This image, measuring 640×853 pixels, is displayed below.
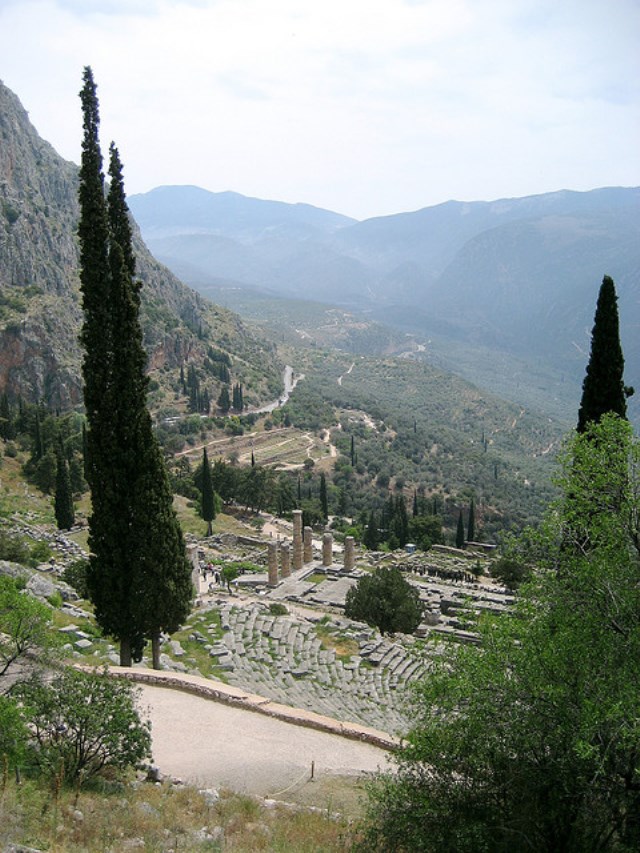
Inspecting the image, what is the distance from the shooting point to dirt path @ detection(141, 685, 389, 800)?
1069 centimetres

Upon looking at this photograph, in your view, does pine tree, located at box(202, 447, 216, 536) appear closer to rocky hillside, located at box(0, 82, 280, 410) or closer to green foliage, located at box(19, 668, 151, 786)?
rocky hillside, located at box(0, 82, 280, 410)

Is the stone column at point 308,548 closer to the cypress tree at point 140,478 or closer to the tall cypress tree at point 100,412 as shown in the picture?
the cypress tree at point 140,478

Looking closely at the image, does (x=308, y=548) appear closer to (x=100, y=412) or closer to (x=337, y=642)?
(x=337, y=642)

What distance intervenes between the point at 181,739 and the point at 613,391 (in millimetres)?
12449

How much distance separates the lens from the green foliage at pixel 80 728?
28.8 ft

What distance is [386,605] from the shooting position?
26906mm

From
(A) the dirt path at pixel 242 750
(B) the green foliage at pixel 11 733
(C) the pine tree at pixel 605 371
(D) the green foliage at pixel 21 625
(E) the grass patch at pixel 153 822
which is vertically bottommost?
(A) the dirt path at pixel 242 750

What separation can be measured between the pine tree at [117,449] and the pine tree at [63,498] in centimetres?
2216

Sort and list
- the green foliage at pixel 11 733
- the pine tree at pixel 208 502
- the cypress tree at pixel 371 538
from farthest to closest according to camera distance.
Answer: the cypress tree at pixel 371 538, the pine tree at pixel 208 502, the green foliage at pixel 11 733

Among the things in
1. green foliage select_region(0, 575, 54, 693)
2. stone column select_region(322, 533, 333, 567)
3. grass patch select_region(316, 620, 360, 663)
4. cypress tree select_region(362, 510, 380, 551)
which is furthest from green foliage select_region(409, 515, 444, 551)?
green foliage select_region(0, 575, 54, 693)

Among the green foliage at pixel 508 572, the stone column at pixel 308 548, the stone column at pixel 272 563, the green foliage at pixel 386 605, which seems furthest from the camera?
the stone column at pixel 308 548

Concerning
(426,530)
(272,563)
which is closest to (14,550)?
(272,563)

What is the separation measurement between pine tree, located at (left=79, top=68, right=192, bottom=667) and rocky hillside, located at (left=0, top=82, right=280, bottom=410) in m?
67.2

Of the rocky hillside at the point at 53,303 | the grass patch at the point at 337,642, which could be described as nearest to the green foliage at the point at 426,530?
the grass patch at the point at 337,642
